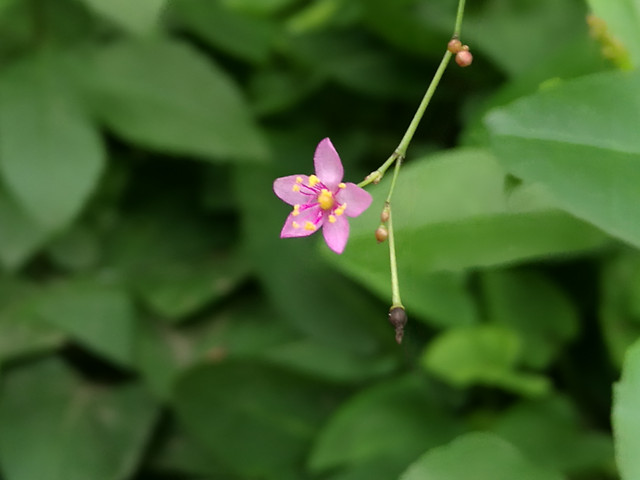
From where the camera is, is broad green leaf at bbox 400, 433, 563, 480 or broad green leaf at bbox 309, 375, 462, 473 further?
broad green leaf at bbox 309, 375, 462, 473

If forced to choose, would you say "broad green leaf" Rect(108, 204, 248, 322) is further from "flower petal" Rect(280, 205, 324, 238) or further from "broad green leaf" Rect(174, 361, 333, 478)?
"flower petal" Rect(280, 205, 324, 238)

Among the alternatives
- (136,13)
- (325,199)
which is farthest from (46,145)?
(325,199)

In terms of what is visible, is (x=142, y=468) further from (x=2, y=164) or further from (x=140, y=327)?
(x=2, y=164)

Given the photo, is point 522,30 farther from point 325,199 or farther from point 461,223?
point 325,199

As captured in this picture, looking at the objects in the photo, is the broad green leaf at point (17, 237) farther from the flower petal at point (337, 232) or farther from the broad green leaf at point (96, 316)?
the flower petal at point (337, 232)

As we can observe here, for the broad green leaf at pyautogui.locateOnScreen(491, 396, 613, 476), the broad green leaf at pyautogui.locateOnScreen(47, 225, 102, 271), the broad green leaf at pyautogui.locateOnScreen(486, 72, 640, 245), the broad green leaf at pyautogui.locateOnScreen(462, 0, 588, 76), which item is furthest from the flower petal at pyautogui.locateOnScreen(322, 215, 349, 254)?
the broad green leaf at pyautogui.locateOnScreen(47, 225, 102, 271)

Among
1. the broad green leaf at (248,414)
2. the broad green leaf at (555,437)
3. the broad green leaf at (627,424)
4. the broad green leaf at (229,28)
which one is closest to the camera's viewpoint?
the broad green leaf at (627,424)

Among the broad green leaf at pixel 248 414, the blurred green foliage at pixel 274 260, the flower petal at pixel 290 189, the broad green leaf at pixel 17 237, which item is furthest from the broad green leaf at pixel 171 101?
the flower petal at pixel 290 189
